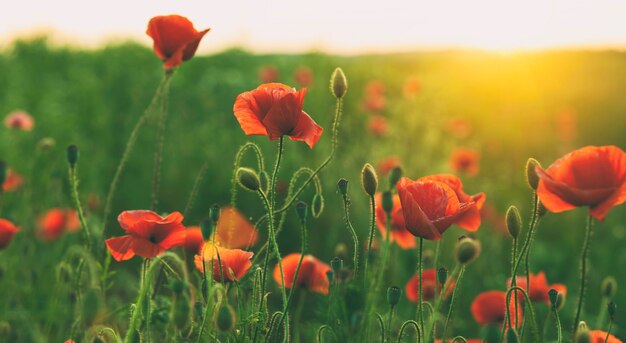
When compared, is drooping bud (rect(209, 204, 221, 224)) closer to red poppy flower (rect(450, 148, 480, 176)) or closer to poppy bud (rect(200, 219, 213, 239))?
poppy bud (rect(200, 219, 213, 239))

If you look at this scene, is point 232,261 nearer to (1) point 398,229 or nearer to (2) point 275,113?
(2) point 275,113

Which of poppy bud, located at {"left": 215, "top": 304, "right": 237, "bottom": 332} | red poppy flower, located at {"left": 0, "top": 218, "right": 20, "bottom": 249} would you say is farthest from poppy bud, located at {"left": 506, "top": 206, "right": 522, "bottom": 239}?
red poppy flower, located at {"left": 0, "top": 218, "right": 20, "bottom": 249}

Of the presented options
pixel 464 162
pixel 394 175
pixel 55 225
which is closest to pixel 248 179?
pixel 394 175

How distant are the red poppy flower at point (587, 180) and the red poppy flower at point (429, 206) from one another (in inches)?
6.8

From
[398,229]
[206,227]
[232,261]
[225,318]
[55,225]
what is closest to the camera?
[225,318]

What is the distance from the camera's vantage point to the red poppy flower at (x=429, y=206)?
1359mm

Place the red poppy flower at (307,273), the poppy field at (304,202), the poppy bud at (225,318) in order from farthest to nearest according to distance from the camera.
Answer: the red poppy flower at (307,273) < the poppy field at (304,202) < the poppy bud at (225,318)

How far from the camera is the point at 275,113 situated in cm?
151

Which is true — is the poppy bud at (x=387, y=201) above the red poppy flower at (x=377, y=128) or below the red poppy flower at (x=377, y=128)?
above

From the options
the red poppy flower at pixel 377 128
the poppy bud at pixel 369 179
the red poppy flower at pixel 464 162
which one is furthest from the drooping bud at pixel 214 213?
the red poppy flower at pixel 377 128

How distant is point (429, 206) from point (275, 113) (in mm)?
380

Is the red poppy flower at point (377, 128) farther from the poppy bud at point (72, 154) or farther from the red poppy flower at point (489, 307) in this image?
the poppy bud at point (72, 154)

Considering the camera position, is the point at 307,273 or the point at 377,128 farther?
the point at 377,128

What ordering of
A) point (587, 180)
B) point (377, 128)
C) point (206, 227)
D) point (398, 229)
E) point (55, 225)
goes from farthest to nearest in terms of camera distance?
point (377, 128), point (55, 225), point (398, 229), point (206, 227), point (587, 180)
